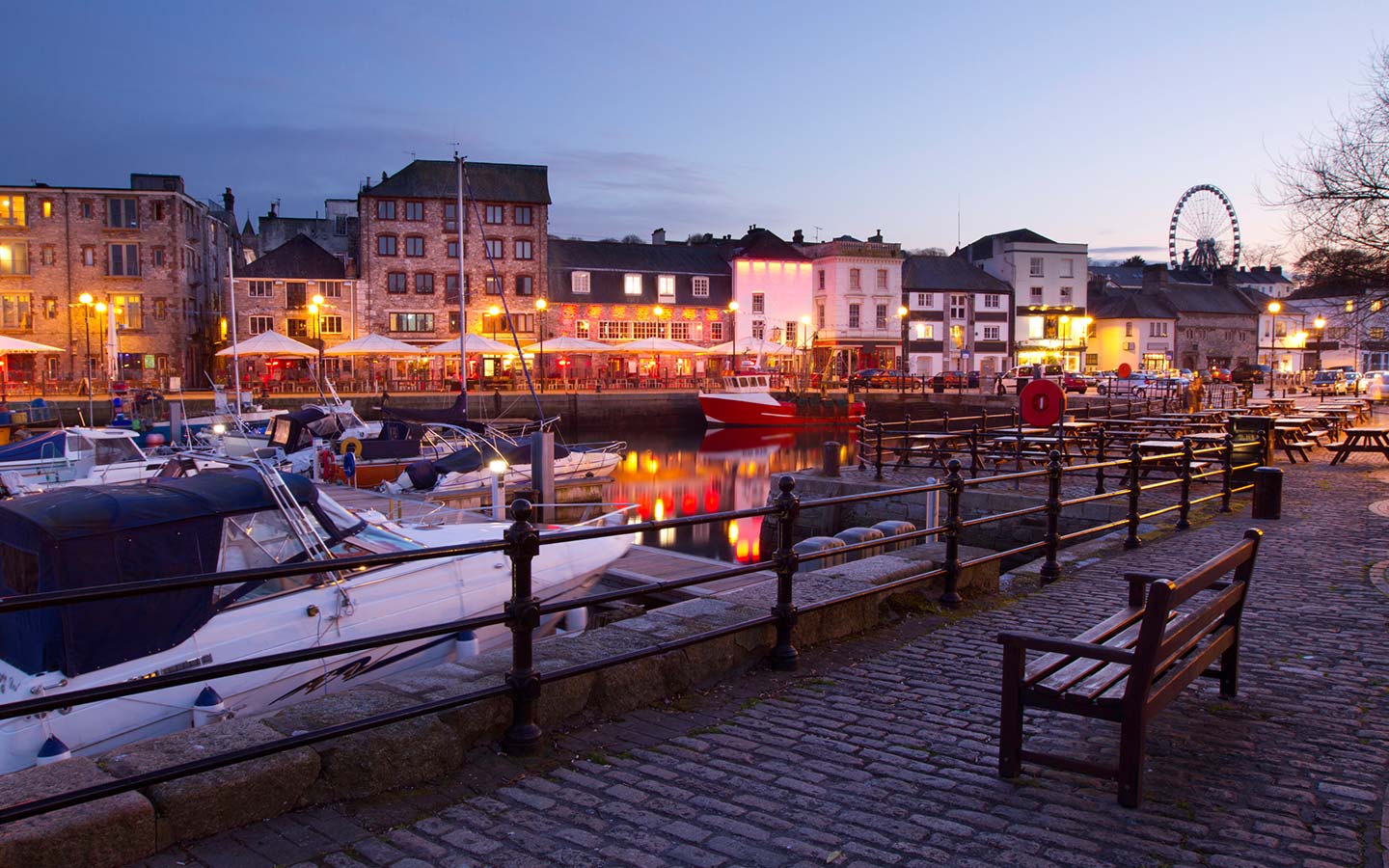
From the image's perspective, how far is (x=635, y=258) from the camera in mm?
66688

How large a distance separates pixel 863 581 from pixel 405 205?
194 ft

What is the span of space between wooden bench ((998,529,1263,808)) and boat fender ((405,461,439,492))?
64.7 ft

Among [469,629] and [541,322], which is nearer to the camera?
[469,629]

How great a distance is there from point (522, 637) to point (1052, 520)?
6623 mm

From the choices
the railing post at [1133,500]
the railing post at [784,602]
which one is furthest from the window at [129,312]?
the railing post at [784,602]

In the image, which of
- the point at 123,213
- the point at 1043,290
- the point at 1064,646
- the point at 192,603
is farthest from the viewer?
the point at 1043,290

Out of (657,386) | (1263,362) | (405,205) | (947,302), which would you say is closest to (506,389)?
(657,386)

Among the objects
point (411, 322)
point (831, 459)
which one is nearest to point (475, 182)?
point (411, 322)

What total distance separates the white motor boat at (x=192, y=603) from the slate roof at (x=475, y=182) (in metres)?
54.4

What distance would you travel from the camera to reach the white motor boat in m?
7.39

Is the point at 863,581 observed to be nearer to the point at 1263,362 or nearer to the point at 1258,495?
the point at 1258,495

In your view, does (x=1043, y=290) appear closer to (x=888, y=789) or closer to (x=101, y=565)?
(x=101, y=565)

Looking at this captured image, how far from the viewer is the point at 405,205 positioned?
6125 centimetres

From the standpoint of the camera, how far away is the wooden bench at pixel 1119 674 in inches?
169
